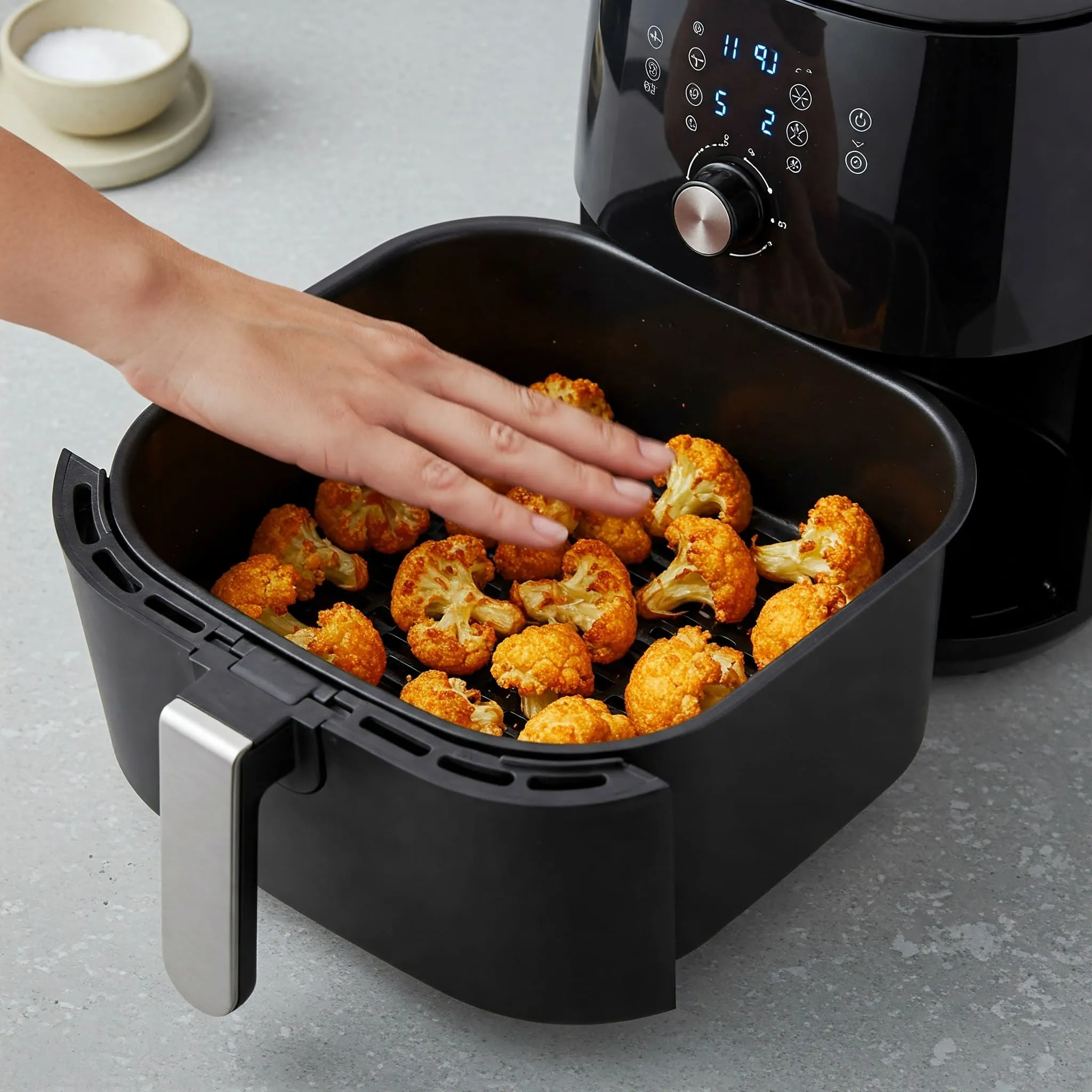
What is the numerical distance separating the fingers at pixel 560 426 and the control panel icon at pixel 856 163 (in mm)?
187

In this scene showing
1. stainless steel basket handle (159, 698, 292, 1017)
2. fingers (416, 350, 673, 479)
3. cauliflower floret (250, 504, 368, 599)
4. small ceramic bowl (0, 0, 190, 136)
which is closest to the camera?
stainless steel basket handle (159, 698, 292, 1017)

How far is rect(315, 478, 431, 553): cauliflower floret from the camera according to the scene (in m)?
1.06

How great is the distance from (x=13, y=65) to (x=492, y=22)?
19.9 inches

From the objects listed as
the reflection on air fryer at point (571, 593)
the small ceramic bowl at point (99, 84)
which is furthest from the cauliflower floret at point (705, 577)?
the small ceramic bowl at point (99, 84)

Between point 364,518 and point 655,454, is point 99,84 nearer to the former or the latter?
point 364,518

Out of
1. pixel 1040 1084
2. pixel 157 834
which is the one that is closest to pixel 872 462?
pixel 1040 1084

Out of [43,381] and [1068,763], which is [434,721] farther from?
[43,381]

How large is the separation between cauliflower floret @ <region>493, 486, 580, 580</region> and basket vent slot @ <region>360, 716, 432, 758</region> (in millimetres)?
303

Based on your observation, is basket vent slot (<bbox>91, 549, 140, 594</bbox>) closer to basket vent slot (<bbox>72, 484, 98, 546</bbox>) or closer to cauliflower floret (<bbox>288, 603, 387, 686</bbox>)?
basket vent slot (<bbox>72, 484, 98, 546</bbox>)

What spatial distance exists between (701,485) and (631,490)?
0.18 metres

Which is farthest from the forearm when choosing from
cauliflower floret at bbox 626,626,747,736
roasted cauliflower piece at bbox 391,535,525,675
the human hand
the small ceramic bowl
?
A: the small ceramic bowl

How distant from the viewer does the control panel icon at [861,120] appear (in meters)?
0.88

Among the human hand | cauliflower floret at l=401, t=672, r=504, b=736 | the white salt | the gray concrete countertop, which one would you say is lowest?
the gray concrete countertop

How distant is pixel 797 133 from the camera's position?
91 centimetres
